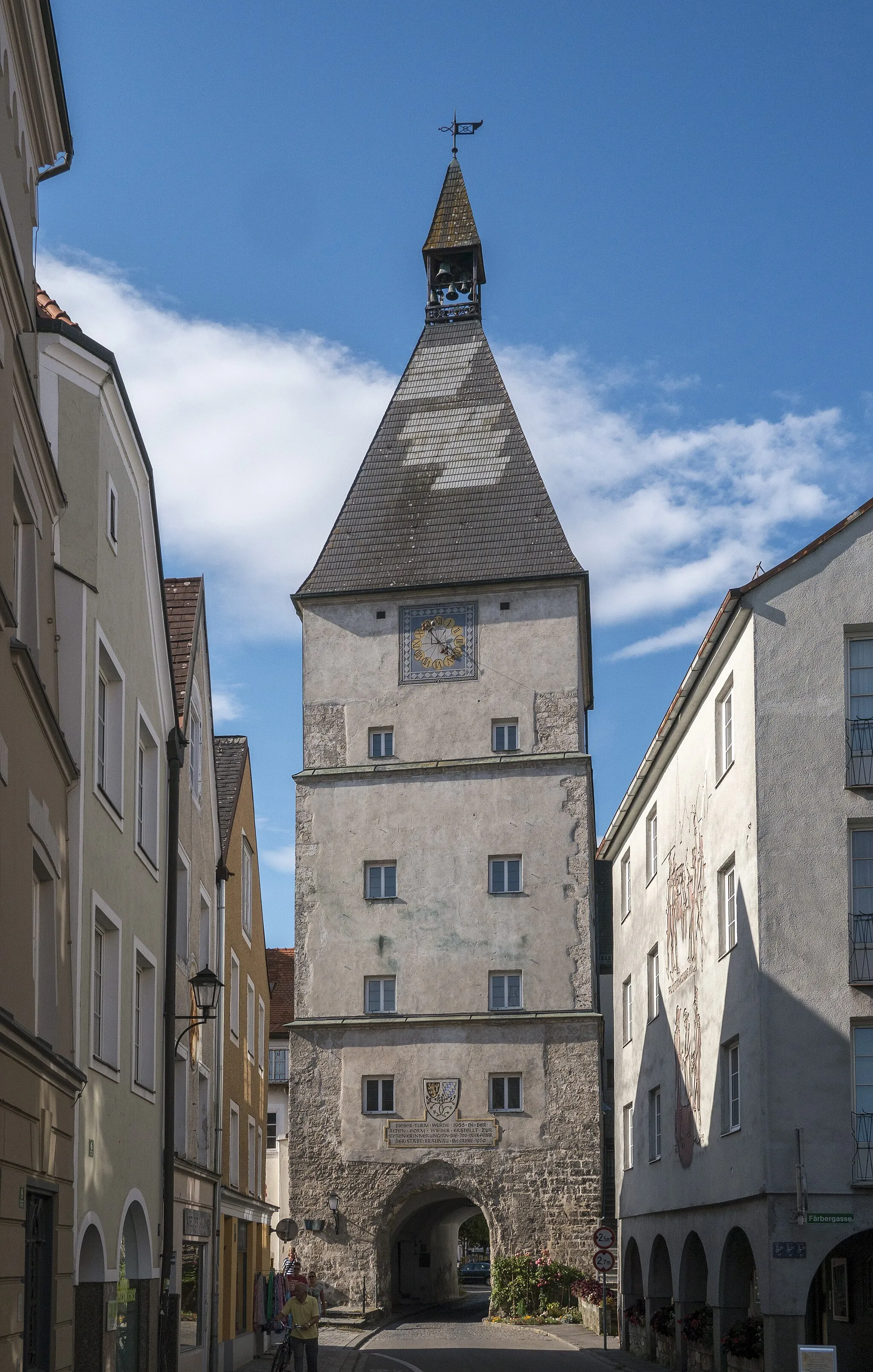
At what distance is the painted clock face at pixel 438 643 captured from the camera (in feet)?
139

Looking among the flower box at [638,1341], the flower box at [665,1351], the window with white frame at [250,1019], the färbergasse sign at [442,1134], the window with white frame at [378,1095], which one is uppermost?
the window with white frame at [250,1019]

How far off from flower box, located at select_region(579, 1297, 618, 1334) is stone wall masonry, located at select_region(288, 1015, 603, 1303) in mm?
1371

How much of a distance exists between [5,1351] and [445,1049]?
3094 centimetres

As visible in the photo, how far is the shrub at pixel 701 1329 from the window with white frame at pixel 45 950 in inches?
546

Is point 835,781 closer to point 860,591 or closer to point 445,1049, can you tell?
point 860,591

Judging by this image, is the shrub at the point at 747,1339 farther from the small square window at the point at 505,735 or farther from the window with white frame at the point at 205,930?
the small square window at the point at 505,735

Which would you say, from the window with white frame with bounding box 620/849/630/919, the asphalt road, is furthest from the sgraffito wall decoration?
the window with white frame with bounding box 620/849/630/919

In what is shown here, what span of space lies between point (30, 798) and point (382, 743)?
105 feet

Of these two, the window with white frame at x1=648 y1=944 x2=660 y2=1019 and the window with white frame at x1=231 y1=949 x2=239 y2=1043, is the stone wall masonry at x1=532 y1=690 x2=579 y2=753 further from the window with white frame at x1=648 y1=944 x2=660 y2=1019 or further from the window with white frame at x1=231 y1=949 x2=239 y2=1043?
the window with white frame at x1=231 y1=949 x2=239 y2=1043

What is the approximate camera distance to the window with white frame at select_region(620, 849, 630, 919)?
108ft

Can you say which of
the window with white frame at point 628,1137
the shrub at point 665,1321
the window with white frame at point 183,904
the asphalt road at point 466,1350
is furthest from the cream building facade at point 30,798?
the window with white frame at point 628,1137

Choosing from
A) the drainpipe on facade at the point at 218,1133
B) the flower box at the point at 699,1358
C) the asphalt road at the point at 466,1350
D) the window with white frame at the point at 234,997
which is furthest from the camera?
the window with white frame at the point at 234,997

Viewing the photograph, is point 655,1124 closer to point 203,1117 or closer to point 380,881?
point 203,1117

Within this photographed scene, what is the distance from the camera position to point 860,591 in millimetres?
20641
